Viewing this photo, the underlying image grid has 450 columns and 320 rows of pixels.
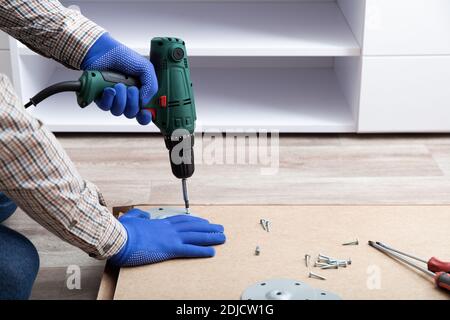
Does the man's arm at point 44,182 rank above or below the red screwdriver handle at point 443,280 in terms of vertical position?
above

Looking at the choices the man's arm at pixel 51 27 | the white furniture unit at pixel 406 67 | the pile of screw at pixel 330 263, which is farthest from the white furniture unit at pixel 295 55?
the pile of screw at pixel 330 263

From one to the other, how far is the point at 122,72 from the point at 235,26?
0.95 metres

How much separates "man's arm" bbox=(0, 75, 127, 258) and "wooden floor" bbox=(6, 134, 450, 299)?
475mm

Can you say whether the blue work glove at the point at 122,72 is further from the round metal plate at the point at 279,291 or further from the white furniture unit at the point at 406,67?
the white furniture unit at the point at 406,67

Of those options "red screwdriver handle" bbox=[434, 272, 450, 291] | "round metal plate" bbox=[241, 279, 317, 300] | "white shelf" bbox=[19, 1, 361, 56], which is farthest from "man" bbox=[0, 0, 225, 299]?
"white shelf" bbox=[19, 1, 361, 56]

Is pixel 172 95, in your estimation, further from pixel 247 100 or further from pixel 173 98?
pixel 247 100

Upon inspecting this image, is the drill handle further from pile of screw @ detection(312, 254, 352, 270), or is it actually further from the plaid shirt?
pile of screw @ detection(312, 254, 352, 270)

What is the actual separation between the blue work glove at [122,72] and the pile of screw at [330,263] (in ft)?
1.40

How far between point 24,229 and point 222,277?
2.26 ft

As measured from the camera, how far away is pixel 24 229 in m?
1.87

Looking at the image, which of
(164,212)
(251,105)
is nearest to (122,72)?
(164,212)

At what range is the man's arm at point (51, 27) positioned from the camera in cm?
150

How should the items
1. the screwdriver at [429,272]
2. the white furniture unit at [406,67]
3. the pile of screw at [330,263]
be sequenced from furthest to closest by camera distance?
the white furniture unit at [406,67] → the pile of screw at [330,263] → the screwdriver at [429,272]

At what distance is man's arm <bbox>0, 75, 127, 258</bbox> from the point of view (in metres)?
Result: 1.17
